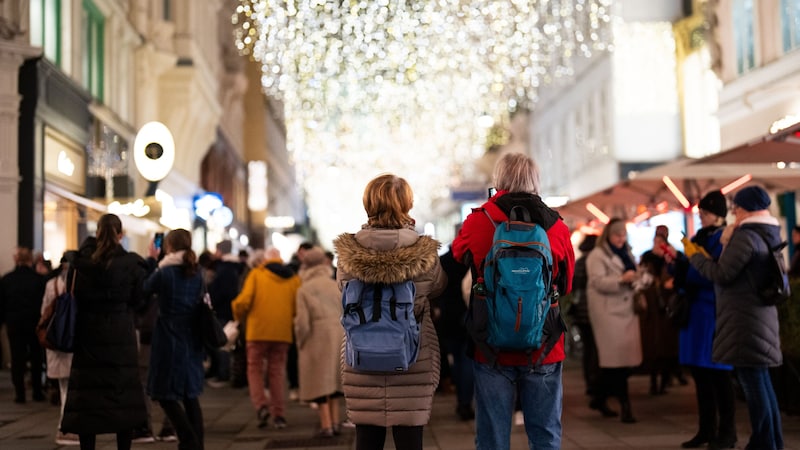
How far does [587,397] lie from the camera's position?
14578mm

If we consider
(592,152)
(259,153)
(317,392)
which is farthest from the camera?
(259,153)

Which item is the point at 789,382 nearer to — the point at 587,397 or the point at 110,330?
the point at 587,397

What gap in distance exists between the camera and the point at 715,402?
9.84 meters

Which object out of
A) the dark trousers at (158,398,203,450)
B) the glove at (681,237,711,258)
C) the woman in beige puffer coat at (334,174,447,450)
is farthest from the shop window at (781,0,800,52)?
the woman in beige puffer coat at (334,174,447,450)

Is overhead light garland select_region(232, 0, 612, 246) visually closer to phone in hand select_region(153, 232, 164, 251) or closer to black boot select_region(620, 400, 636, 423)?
phone in hand select_region(153, 232, 164, 251)

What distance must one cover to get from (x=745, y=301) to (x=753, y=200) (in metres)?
0.71

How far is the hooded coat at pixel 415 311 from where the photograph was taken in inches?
254

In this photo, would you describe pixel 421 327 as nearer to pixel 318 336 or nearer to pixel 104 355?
pixel 104 355

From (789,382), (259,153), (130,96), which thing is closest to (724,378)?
(789,382)

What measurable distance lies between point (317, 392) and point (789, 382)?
4.46m

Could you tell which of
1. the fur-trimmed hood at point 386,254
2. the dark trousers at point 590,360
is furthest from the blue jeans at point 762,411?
the dark trousers at point 590,360

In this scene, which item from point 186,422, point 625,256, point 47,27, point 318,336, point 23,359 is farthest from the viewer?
point 47,27

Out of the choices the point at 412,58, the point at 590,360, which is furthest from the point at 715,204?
the point at 412,58

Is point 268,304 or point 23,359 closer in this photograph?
point 268,304
